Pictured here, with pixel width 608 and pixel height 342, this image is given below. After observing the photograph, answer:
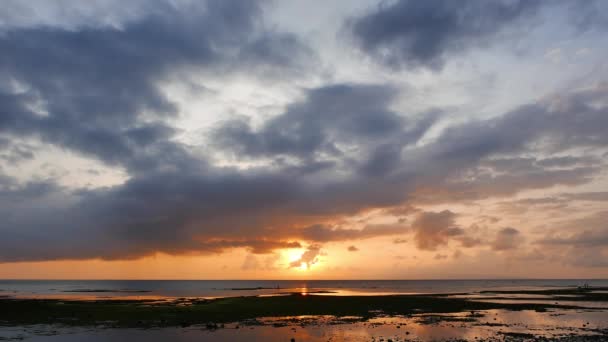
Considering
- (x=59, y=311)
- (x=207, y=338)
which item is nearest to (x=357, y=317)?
(x=207, y=338)

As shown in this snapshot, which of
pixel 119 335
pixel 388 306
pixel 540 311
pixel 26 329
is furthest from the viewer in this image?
pixel 388 306

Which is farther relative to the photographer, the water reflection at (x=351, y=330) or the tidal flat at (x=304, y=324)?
the tidal flat at (x=304, y=324)

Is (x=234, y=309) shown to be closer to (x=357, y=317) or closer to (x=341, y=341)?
(x=357, y=317)

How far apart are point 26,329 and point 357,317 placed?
133 ft

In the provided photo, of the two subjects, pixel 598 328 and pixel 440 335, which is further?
pixel 598 328

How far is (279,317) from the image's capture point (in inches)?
2482

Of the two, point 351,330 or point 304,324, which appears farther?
point 304,324

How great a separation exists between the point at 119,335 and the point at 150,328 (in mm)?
5101

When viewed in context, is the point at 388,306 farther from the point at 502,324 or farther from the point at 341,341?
the point at 341,341

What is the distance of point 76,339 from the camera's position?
148 feet

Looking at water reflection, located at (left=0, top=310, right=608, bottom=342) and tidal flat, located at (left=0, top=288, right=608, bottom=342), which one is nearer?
water reflection, located at (left=0, top=310, right=608, bottom=342)

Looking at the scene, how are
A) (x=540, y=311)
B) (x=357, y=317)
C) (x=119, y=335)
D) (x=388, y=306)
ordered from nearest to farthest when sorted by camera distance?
1. (x=119, y=335)
2. (x=357, y=317)
3. (x=540, y=311)
4. (x=388, y=306)

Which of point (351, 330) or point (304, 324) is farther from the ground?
point (351, 330)

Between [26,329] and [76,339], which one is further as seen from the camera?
[26,329]
